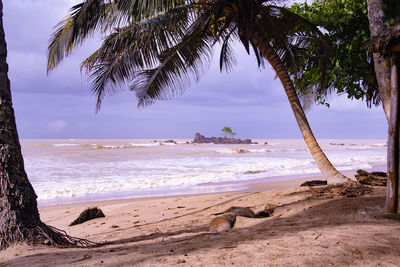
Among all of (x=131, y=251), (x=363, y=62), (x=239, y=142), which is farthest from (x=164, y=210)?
(x=239, y=142)

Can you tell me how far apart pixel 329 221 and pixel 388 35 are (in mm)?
2447

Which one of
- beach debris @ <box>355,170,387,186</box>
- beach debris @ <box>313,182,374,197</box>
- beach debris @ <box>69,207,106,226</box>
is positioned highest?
beach debris @ <box>355,170,387,186</box>

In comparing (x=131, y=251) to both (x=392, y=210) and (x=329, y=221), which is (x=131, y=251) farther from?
(x=392, y=210)

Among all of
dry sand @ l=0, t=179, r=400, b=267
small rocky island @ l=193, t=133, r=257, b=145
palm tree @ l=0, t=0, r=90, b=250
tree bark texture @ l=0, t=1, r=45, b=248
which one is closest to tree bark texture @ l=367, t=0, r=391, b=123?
dry sand @ l=0, t=179, r=400, b=267

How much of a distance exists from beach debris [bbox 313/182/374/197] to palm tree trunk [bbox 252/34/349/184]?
0.24m

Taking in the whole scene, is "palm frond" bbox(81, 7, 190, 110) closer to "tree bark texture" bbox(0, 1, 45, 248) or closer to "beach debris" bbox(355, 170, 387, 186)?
"tree bark texture" bbox(0, 1, 45, 248)

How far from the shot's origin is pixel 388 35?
3.77 metres

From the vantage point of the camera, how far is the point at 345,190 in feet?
20.0

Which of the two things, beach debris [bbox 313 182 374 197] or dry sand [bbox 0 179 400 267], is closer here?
dry sand [bbox 0 179 400 267]

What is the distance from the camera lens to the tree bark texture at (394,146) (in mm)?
3963

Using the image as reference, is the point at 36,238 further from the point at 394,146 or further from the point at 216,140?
the point at 216,140

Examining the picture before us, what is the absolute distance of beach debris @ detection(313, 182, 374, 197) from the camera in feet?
19.6

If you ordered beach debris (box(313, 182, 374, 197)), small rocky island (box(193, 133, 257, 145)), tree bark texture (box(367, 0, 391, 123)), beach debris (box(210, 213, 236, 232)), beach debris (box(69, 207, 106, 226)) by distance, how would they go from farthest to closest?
small rocky island (box(193, 133, 257, 145)) < beach debris (box(69, 207, 106, 226)) < beach debris (box(313, 182, 374, 197)) < tree bark texture (box(367, 0, 391, 123)) < beach debris (box(210, 213, 236, 232))

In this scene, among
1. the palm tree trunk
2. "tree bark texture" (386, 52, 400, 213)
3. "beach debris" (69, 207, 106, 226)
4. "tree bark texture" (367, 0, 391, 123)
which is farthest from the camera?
the palm tree trunk
